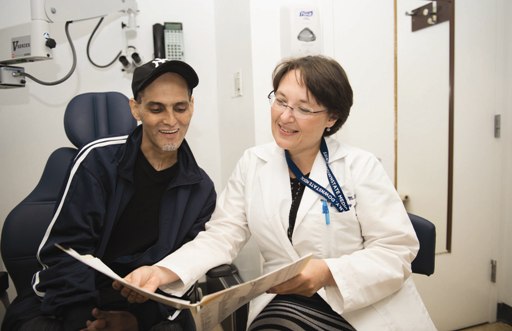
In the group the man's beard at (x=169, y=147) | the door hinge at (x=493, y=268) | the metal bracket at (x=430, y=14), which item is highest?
the metal bracket at (x=430, y=14)

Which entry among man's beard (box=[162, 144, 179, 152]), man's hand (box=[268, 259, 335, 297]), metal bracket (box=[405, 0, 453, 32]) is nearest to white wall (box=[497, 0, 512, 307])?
metal bracket (box=[405, 0, 453, 32])

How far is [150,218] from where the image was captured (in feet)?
4.33

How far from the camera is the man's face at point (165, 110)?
1255mm

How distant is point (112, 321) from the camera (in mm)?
1208

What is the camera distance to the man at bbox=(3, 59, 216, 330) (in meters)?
1.14

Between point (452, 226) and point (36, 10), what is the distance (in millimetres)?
2376

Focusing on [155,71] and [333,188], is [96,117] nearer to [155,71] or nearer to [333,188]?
[155,71]

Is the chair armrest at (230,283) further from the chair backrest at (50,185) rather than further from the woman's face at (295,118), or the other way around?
the chair backrest at (50,185)

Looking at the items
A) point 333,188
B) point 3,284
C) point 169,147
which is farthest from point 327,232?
point 3,284

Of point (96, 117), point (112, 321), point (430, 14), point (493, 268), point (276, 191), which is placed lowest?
point (493, 268)

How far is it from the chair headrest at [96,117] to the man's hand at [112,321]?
0.68 m

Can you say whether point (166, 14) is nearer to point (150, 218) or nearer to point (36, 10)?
point (36, 10)

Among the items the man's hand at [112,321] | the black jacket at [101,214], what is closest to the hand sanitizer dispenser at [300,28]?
the black jacket at [101,214]

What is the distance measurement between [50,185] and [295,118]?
105 cm
